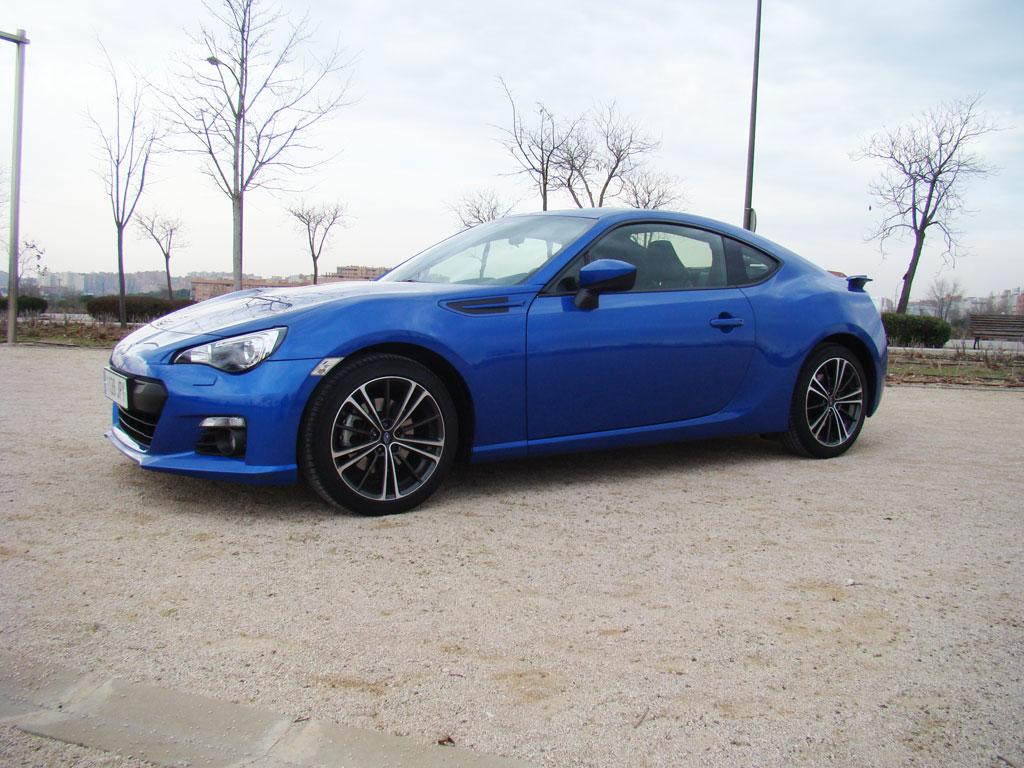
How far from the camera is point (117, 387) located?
12.1ft

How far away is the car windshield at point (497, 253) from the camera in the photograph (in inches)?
161

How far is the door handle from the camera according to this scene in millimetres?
4414

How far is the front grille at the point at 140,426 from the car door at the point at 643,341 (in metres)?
1.63

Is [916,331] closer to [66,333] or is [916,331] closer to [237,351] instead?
[66,333]

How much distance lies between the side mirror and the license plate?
2057 mm

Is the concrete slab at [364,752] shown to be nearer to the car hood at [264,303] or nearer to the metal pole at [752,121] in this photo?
the car hood at [264,303]

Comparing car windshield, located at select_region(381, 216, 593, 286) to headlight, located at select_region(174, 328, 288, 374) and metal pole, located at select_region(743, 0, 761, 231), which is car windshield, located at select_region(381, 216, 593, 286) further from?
metal pole, located at select_region(743, 0, 761, 231)

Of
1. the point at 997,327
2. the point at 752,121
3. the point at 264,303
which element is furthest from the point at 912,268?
the point at 264,303

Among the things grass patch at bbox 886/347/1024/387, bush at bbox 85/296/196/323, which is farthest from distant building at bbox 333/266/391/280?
bush at bbox 85/296/196/323

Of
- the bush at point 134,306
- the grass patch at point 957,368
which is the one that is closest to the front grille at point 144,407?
the grass patch at point 957,368

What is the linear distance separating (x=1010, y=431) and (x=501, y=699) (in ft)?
18.7

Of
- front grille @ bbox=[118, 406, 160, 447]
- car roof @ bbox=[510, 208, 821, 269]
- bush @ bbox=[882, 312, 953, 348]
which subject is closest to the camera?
front grille @ bbox=[118, 406, 160, 447]

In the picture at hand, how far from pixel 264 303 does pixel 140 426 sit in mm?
757

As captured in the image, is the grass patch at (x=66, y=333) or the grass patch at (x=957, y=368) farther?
the grass patch at (x=66, y=333)
